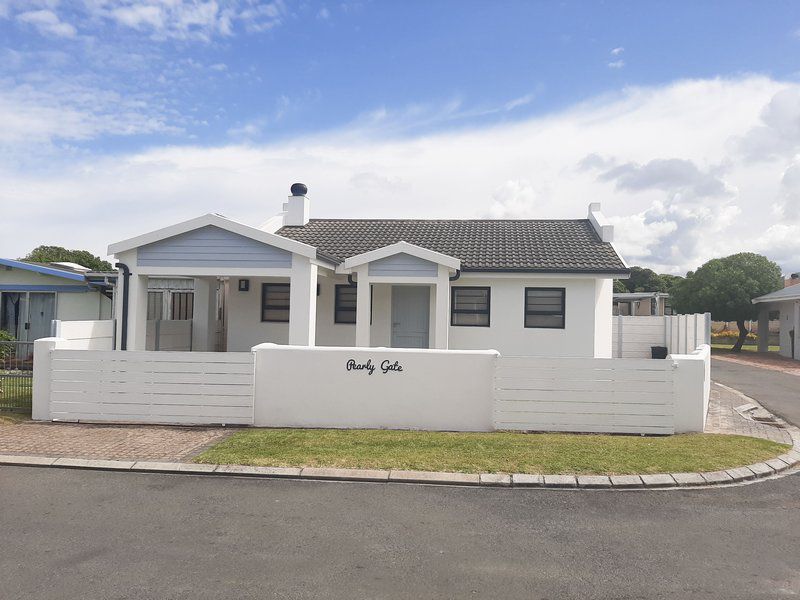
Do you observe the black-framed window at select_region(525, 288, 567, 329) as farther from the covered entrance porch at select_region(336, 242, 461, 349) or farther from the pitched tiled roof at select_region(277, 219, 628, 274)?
the covered entrance porch at select_region(336, 242, 461, 349)

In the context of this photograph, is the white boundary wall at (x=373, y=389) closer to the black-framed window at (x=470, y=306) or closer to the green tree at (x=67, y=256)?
the black-framed window at (x=470, y=306)

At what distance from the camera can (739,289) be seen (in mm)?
34250

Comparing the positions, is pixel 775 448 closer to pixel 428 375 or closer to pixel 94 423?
pixel 428 375

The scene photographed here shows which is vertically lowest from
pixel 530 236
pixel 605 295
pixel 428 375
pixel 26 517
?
pixel 26 517

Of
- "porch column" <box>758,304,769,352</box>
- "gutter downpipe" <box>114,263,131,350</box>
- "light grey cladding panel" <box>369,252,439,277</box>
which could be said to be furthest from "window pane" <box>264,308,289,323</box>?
"porch column" <box>758,304,769,352</box>

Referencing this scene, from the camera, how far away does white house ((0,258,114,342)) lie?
19.0 metres

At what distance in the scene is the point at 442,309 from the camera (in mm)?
14406

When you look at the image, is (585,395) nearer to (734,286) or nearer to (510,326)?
(510,326)

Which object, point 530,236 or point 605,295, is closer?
point 605,295

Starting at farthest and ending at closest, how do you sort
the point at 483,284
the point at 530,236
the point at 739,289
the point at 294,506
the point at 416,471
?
the point at 739,289 < the point at 530,236 < the point at 483,284 < the point at 416,471 < the point at 294,506

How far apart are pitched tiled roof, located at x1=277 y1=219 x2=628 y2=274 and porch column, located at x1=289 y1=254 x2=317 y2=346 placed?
2173 millimetres

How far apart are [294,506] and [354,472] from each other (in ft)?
3.91

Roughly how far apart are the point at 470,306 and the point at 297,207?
6660 millimetres

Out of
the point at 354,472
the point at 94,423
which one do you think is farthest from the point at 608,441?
the point at 94,423
